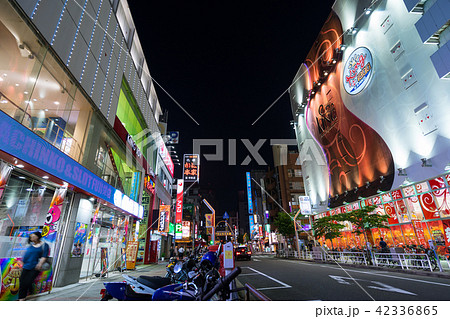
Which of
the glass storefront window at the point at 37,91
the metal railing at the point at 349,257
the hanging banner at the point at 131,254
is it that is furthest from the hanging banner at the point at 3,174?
the metal railing at the point at 349,257

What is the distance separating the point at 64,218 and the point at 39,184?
2095 mm

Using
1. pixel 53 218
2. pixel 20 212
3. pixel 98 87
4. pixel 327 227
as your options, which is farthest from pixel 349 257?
pixel 98 87

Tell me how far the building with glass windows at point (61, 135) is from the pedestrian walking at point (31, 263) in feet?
4.47

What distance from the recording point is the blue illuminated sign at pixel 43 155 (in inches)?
233

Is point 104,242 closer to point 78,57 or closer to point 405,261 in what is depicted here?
point 78,57

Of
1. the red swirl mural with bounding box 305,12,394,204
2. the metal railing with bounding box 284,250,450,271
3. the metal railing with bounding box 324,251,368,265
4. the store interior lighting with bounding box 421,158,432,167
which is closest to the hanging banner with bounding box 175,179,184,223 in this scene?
the metal railing with bounding box 284,250,450,271

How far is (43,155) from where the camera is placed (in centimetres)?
732

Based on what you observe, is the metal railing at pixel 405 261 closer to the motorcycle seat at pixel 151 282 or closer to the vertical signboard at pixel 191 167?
the motorcycle seat at pixel 151 282

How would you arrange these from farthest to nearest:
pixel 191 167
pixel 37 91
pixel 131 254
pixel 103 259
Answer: pixel 191 167
pixel 131 254
pixel 103 259
pixel 37 91

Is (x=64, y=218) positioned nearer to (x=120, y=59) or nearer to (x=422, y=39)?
(x=120, y=59)

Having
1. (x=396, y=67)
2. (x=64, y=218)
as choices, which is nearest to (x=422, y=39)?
(x=396, y=67)

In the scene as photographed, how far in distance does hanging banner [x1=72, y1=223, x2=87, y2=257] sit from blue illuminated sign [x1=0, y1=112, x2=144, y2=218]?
5.39 ft

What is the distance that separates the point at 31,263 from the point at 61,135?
634cm

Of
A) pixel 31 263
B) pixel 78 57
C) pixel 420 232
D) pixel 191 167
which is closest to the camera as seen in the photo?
pixel 31 263
